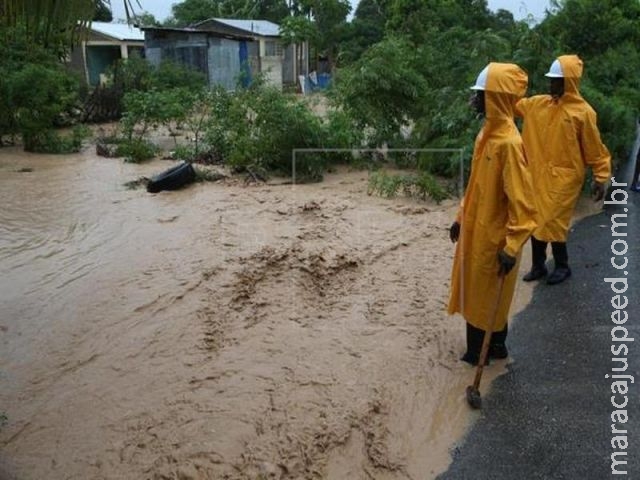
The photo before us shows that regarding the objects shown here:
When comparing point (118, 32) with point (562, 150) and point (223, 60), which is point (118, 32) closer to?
point (223, 60)

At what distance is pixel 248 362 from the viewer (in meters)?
3.99

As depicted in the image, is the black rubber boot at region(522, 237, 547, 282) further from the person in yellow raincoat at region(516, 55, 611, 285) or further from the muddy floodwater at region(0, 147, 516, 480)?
the muddy floodwater at region(0, 147, 516, 480)

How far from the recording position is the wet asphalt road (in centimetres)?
285

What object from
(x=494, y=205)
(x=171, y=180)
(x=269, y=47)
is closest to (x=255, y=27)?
(x=269, y=47)

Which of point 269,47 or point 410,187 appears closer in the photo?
point 410,187

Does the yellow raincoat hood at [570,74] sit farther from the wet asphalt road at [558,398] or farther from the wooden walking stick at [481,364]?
the wooden walking stick at [481,364]

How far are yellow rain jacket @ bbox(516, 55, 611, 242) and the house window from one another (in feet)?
84.9

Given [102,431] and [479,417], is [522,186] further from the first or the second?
[102,431]

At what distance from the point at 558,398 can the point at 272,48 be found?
28549 mm

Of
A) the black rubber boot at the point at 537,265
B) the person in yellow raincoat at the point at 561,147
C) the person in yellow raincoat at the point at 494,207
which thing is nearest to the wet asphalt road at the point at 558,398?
the black rubber boot at the point at 537,265

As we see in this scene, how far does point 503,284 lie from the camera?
333 centimetres

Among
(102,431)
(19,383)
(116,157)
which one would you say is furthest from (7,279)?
(116,157)

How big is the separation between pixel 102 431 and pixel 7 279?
3.12 meters

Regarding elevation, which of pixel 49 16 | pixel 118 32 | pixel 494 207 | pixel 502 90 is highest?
pixel 118 32
